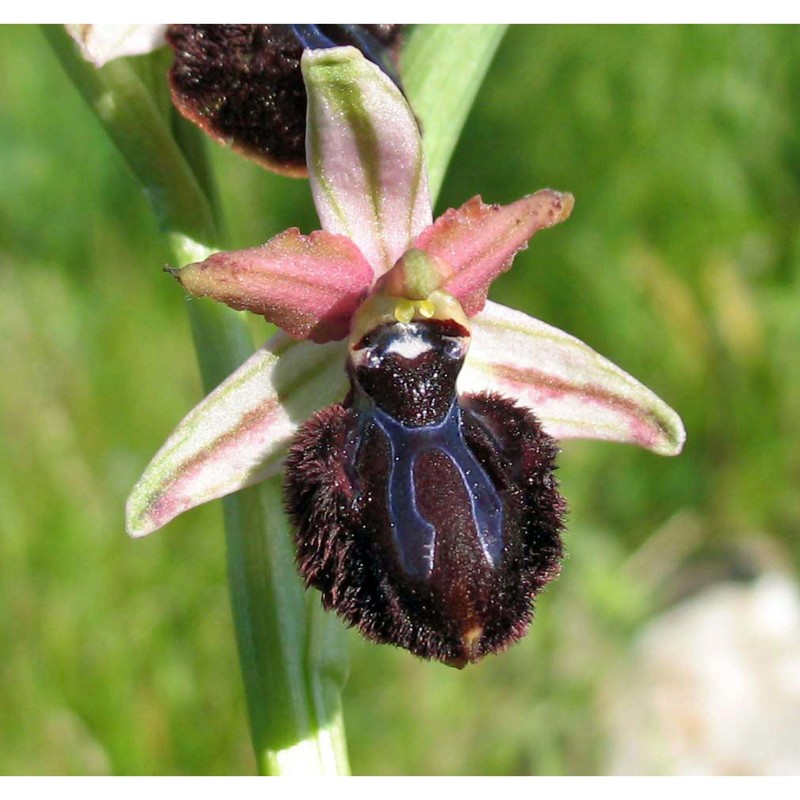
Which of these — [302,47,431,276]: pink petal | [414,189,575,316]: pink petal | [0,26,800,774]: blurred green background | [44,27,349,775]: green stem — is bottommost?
[0,26,800,774]: blurred green background

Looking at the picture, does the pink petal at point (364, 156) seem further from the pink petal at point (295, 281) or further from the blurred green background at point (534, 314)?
the blurred green background at point (534, 314)

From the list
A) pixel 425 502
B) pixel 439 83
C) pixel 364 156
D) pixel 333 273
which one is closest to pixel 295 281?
pixel 333 273

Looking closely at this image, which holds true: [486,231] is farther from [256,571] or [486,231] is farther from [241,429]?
[256,571]

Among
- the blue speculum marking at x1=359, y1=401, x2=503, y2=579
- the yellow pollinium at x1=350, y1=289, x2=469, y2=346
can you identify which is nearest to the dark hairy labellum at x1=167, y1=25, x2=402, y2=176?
the yellow pollinium at x1=350, y1=289, x2=469, y2=346

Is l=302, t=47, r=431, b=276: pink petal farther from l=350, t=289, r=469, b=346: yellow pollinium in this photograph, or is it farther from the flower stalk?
the flower stalk

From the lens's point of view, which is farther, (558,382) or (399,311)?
(558,382)

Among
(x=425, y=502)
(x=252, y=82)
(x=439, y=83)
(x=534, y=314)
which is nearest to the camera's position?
(x=425, y=502)

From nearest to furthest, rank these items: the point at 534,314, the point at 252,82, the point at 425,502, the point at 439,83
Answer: the point at 425,502
the point at 252,82
the point at 439,83
the point at 534,314
